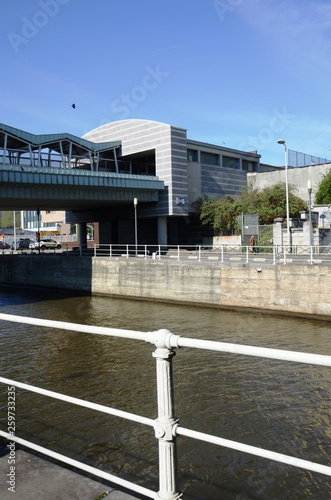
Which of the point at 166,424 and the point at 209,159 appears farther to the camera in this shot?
the point at 209,159

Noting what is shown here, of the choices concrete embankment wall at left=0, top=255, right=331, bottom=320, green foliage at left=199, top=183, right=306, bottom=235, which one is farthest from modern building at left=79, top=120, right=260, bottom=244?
concrete embankment wall at left=0, top=255, right=331, bottom=320

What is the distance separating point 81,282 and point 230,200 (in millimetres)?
21813

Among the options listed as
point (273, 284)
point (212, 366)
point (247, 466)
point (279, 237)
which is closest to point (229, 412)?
point (247, 466)

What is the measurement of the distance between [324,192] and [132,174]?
2015cm

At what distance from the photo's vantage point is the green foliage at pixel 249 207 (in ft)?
155

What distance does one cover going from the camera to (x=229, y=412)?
32.6 ft

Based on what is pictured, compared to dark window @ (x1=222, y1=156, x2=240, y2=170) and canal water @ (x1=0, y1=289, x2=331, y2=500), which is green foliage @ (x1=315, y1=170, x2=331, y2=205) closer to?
dark window @ (x1=222, y1=156, x2=240, y2=170)

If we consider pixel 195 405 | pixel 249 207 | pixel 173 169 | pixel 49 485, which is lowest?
pixel 195 405

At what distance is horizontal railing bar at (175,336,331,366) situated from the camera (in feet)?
6.93

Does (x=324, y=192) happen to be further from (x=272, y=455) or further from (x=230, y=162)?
(x=272, y=455)

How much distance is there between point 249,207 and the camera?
159 feet

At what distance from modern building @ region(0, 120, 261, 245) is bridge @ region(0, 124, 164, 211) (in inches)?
3.2

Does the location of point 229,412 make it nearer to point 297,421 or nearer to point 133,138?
point 297,421

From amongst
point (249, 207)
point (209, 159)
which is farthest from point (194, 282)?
point (209, 159)
